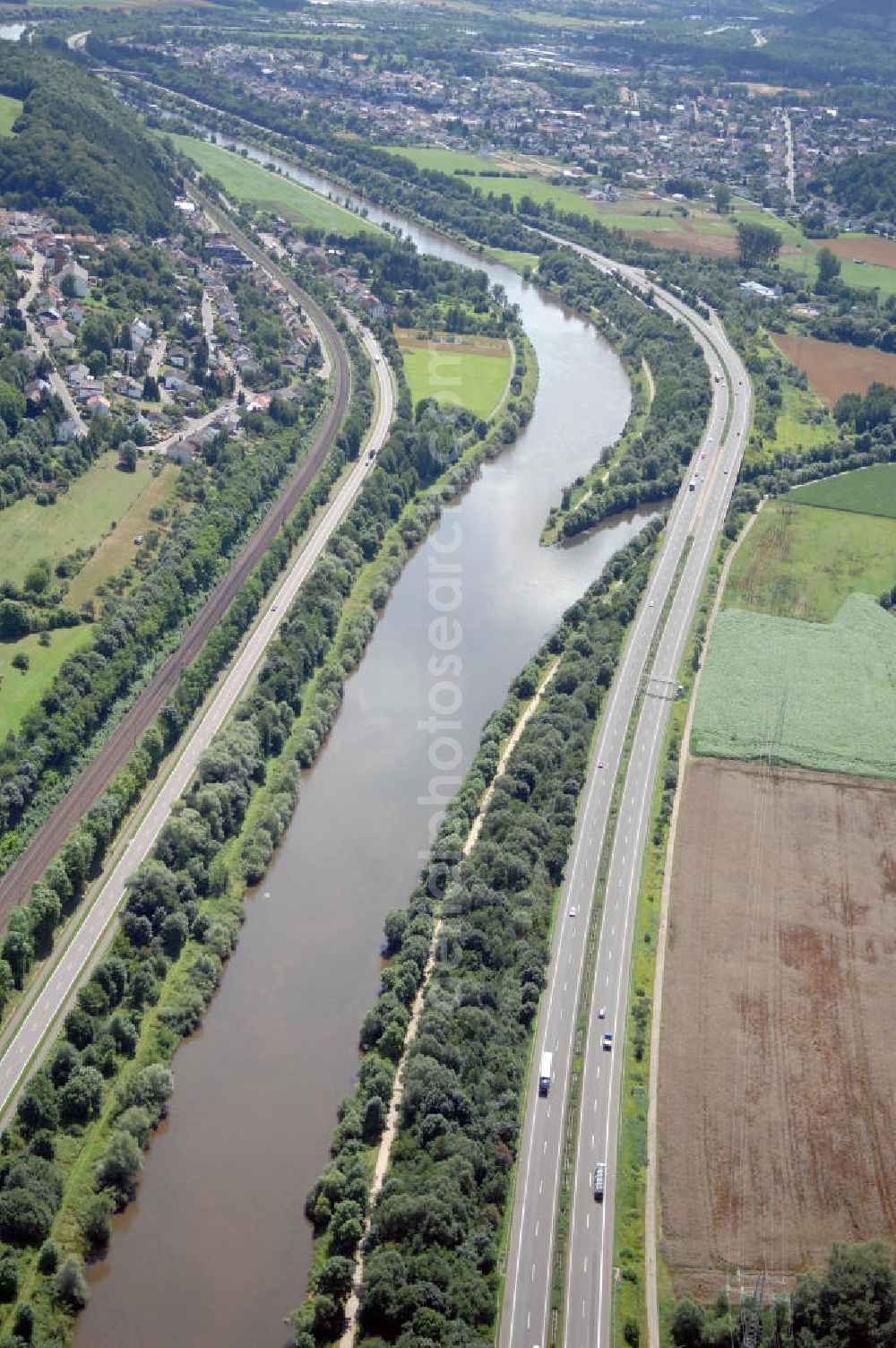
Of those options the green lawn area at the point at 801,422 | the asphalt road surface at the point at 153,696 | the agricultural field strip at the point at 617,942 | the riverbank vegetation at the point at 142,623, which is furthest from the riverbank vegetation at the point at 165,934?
the green lawn area at the point at 801,422

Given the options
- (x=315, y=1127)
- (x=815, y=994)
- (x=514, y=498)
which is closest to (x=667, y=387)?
(x=514, y=498)

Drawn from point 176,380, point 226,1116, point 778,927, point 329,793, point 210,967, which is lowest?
point 226,1116

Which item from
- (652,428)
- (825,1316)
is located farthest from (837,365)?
(825,1316)

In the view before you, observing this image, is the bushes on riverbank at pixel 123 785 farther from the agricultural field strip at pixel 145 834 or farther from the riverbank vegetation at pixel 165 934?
the agricultural field strip at pixel 145 834

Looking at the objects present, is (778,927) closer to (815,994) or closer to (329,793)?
(815,994)

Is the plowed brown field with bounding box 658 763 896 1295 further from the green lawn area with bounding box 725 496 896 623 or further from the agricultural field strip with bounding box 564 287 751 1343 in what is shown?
the green lawn area with bounding box 725 496 896 623

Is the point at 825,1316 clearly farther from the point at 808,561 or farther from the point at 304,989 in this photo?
the point at 808,561
